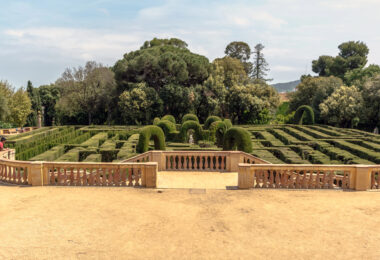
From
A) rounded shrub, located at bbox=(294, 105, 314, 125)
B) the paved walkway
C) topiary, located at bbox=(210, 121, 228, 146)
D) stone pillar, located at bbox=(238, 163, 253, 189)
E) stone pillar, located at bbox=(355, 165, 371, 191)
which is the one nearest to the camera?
stone pillar, located at bbox=(355, 165, 371, 191)

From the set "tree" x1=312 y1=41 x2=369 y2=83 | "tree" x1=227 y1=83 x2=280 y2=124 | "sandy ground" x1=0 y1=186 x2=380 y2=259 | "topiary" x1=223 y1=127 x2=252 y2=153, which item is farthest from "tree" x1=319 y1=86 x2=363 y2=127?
"sandy ground" x1=0 y1=186 x2=380 y2=259

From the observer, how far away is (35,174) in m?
12.2

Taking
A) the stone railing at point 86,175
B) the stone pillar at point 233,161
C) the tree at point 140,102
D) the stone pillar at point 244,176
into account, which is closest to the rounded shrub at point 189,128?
the stone pillar at point 233,161

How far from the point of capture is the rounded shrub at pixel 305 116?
4525cm

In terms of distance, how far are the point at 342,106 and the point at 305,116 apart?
5033mm

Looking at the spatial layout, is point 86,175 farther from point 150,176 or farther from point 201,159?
point 201,159

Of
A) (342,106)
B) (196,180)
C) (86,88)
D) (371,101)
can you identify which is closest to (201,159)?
(196,180)

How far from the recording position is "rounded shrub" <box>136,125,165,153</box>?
63.1ft

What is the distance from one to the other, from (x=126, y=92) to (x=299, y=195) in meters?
38.7

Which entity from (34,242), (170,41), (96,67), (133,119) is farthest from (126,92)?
(34,242)

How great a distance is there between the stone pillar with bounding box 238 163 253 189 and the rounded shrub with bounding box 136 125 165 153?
854 cm

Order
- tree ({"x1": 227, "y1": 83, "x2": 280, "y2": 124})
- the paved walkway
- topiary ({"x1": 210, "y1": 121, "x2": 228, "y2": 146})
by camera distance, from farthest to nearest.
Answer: tree ({"x1": 227, "y1": 83, "x2": 280, "y2": 124})
topiary ({"x1": 210, "y1": 121, "x2": 228, "y2": 146})
the paved walkway

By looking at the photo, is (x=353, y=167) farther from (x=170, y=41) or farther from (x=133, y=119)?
(x=170, y=41)

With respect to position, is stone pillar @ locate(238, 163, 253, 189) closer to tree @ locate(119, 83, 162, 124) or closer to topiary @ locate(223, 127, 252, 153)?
topiary @ locate(223, 127, 252, 153)
